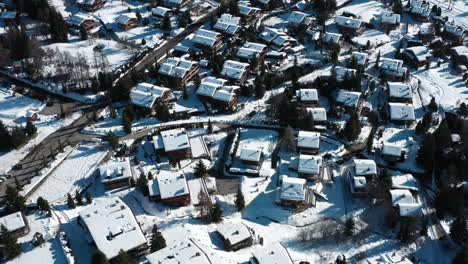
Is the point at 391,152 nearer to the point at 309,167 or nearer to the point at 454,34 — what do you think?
the point at 309,167

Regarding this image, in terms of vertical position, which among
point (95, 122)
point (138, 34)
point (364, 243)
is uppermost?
point (138, 34)

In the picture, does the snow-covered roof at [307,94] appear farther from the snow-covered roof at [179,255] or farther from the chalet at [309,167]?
the snow-covered roof at [179,255]

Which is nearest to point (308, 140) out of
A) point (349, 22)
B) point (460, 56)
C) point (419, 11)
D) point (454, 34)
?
point (349, 22)

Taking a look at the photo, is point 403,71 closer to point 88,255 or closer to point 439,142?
point 439,142

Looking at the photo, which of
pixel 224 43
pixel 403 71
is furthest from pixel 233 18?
pixel 403 71

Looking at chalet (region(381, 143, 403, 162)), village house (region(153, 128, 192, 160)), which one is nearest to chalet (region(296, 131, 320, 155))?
chalet (region(381, 143, 403, 162))

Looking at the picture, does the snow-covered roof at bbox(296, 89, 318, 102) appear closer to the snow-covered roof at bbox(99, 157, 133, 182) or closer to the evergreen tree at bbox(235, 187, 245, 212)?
the evergreen tree at bbox(235, 187, 245, 212)
